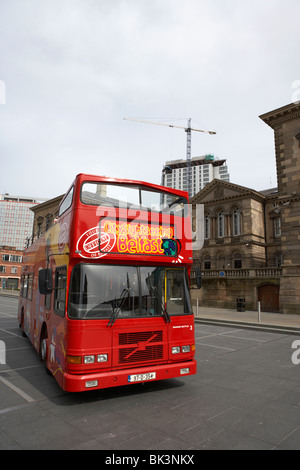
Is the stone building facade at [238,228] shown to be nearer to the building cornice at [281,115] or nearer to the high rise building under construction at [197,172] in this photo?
the building cornice at [281,115]

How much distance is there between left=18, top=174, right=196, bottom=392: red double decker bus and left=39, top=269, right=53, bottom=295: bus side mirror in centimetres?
2

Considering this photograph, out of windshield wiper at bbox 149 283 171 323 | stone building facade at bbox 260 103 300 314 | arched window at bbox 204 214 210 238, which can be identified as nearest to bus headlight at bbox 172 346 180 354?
windshield wiper at bbox 149 283 171 323

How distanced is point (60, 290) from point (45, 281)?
0.36 m

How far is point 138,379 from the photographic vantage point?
516 centimetres

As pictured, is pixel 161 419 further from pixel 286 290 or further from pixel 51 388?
pixel 286 290

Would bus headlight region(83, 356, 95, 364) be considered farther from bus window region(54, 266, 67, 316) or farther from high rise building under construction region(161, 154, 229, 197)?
high rise building under construction region(161, 154, 229, 197)

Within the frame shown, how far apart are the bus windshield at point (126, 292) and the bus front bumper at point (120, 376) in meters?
0.90

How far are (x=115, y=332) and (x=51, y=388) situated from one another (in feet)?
6.89

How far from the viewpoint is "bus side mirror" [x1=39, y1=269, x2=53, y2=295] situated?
5.77 meters

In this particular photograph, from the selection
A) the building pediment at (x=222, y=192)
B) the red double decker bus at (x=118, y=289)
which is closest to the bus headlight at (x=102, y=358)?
the red double decker bus at (x=118, y=289)

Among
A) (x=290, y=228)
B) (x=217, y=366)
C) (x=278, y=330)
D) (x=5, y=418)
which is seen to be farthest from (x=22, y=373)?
(x=290, y=228)

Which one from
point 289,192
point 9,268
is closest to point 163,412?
point 289,192

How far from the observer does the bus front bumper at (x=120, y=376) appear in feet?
15.5

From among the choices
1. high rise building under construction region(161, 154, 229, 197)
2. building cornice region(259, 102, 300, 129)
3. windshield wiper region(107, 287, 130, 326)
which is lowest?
windshield wiper region(107, 287, 130, 326)
